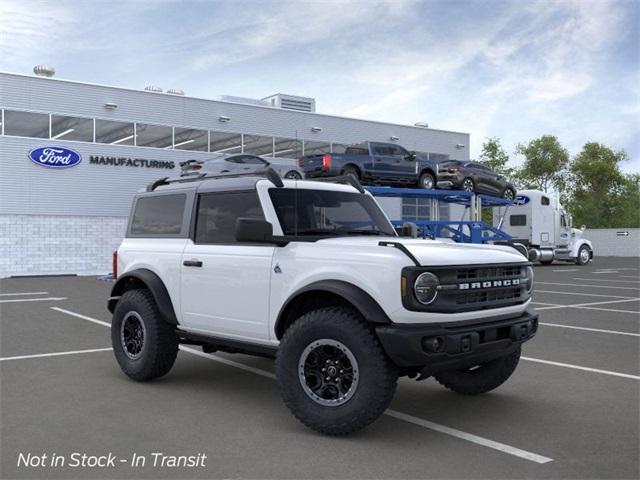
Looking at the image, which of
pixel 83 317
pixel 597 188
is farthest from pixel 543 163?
pixel 83 317

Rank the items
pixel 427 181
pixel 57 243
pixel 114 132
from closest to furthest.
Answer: pixel 427 181, pixel 57 243, pixel 114 132

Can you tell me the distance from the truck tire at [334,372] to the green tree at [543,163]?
7038 cm

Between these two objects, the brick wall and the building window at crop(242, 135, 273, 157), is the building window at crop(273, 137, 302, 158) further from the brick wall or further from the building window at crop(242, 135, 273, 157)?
the brick wall

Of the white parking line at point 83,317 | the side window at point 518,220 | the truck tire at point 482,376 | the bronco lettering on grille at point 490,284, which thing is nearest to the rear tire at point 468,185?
the side window at point 518,220

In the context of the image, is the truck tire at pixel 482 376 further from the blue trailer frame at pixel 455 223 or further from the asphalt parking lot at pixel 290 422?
the blue trailer frame at pixel 455 223

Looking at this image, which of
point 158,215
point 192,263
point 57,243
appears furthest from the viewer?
point 57,243

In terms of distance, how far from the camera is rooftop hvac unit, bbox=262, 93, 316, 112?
1332 inches

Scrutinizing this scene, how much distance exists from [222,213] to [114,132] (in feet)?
76.6

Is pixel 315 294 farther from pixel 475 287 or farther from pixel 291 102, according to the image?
pixel 291 102

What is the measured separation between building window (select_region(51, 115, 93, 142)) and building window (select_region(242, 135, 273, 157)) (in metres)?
7.29

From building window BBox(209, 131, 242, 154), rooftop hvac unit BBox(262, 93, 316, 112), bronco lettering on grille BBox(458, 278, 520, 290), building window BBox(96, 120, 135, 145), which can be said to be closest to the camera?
bronco lettering on grille BBox(458, 278, 520, 290)

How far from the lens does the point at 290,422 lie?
5.16 metres

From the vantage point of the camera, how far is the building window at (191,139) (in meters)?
29.2

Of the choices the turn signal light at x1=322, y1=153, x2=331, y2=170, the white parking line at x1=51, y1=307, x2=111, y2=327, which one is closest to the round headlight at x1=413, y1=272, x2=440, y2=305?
the white parking line at x1=51, y1=307, x2=111, y2=327
